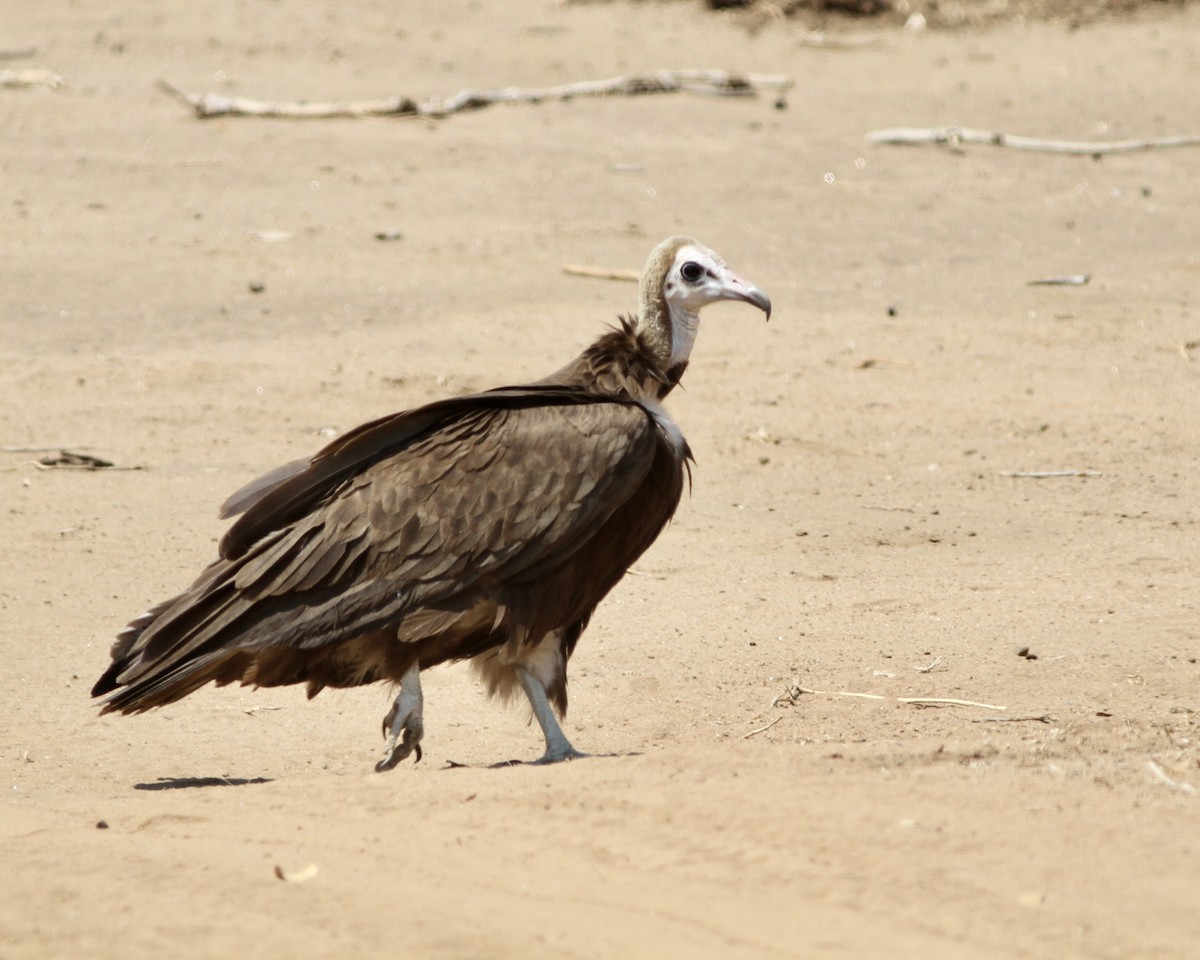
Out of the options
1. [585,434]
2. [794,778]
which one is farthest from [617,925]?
[585,434]

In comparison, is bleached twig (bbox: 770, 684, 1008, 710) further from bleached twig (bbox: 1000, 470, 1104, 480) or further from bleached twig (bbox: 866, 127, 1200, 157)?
bleached twig (bbox: 866, 127, 1200, 157)

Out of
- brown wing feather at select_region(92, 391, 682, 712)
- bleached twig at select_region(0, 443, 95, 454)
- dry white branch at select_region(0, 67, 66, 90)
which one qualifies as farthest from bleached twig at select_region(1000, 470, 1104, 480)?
dry white branch at select_region(0, 67, 66, 90)

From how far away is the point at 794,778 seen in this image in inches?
207

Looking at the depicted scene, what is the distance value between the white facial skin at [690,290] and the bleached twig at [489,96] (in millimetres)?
9996

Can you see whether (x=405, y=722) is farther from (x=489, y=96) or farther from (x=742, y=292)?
(x=489, y=96)

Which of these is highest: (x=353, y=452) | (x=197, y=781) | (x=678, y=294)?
(x=678, y=294)

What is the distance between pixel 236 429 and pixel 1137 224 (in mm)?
7827

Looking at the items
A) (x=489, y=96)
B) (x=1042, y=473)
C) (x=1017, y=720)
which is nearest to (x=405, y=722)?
(x=1017, y=720)

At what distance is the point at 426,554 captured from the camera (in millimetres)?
6219

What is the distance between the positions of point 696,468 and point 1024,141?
805 centimetres

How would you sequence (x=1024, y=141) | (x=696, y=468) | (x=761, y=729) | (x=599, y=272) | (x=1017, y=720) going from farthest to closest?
(x=1024, y=141)
(x=599, y=272)
(x=696, y=468)
(x=761, y=729)
(x=1017, y=720)

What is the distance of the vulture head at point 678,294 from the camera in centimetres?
684

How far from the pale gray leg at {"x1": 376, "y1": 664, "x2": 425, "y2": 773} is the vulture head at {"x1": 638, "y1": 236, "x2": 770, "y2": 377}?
5.05 ft

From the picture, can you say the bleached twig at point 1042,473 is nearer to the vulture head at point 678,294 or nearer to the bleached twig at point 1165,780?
the vulture head at point 678,294
